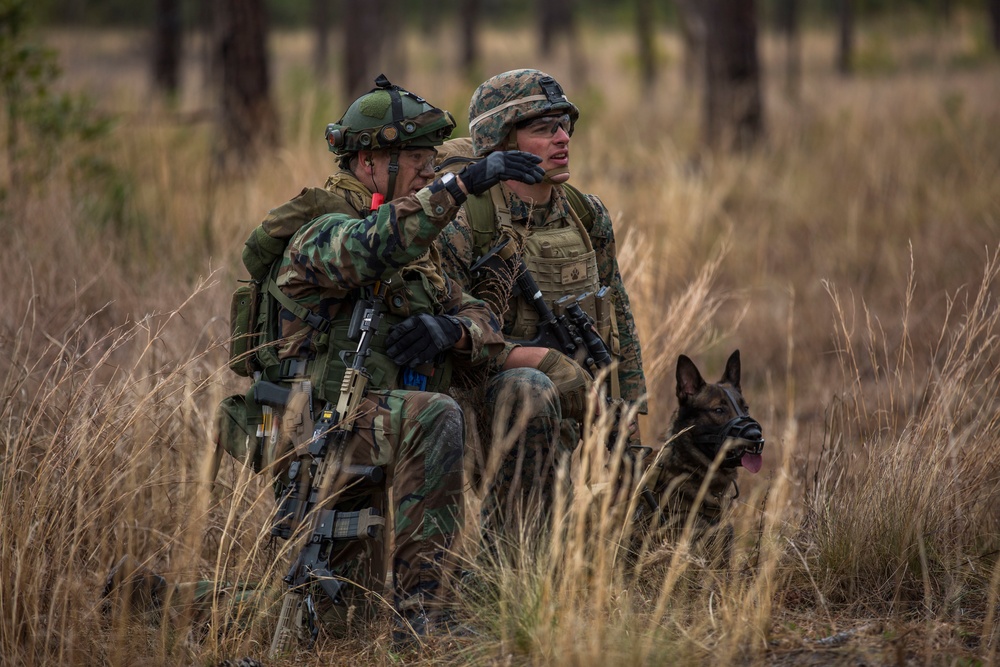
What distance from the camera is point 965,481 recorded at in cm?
375

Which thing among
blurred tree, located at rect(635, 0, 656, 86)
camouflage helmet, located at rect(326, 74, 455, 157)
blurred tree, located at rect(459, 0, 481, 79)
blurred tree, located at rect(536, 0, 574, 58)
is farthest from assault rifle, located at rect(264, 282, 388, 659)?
blurred tree, located at rect(536, 0, 574, 58)

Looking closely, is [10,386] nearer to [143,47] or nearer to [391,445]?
[391,445]

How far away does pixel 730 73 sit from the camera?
11477mm

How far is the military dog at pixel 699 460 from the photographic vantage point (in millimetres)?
3816

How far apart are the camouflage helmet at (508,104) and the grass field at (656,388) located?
122 cm

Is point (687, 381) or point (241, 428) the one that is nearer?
point (241, 428)

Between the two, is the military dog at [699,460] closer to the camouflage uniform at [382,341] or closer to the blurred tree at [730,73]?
the camouflage uniform at [382,341]

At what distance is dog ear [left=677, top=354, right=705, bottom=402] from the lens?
12.8 ft

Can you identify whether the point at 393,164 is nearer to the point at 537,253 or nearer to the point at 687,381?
the point at 537,253

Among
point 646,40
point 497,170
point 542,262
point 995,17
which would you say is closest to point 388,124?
point 497,170

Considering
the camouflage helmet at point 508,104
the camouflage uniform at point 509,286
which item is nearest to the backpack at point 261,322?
the camouflage uniform at point 509,286

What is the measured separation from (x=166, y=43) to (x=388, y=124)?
1785cm

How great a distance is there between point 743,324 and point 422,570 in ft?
15.4

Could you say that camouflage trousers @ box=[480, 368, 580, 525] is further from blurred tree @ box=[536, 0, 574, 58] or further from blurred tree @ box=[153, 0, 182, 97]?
blurred tree @ box=[536, 0, 574, 58]
